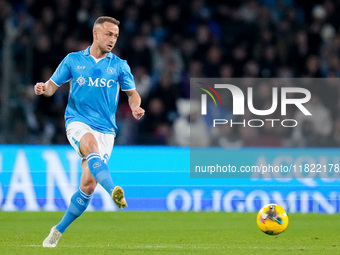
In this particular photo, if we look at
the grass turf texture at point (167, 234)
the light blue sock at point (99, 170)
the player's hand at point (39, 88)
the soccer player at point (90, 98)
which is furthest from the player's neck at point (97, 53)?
the grass turf texture at point (167, 234)

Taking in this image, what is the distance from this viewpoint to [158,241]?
840 centimetres

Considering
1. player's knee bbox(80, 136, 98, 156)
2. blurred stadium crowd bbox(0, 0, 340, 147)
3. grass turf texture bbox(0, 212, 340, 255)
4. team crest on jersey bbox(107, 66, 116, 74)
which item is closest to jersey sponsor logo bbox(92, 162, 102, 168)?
player's knee bbox(80, 136, 98, 156)

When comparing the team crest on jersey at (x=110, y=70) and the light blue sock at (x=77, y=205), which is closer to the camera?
the light blue sock at (x=77, y=205)

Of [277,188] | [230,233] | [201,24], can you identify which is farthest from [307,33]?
[230,233]

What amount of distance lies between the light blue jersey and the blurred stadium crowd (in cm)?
554

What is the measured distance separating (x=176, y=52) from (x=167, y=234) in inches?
264

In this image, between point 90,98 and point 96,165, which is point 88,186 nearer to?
point 96,165

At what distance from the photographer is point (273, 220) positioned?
26.6 ft

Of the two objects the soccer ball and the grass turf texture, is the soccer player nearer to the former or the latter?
the grass turf texture

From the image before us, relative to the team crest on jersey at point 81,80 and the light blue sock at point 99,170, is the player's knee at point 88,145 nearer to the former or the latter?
the light blue sock at point 99,170

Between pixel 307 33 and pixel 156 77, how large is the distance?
3544 mm

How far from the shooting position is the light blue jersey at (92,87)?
7.48 m

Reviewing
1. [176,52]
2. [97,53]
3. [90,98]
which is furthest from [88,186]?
[176,52]

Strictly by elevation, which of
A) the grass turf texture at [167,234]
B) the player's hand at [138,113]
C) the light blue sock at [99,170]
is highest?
the player's hand at [138,113]
